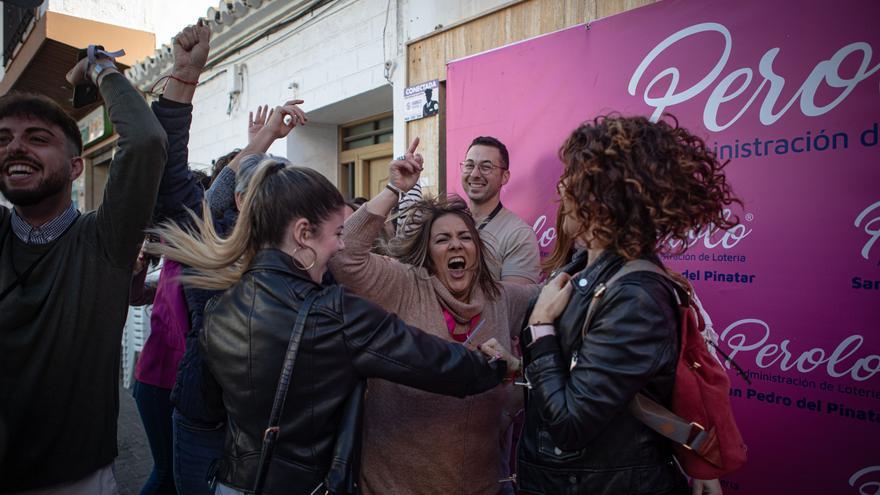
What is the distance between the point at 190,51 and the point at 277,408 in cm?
150

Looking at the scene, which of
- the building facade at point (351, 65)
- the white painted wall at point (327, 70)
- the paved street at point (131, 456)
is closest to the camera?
the paved street at point (131, 456)

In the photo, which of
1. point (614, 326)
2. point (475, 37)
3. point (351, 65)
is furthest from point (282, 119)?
point (351, 65)

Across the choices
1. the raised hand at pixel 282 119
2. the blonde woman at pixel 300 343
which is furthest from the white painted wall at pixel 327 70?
the blonde woman at pixel 300 343

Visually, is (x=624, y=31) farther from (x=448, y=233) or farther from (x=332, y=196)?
(x=332, y=196)

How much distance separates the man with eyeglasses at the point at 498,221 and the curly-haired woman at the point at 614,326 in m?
1.52

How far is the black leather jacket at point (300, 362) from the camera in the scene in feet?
5.16

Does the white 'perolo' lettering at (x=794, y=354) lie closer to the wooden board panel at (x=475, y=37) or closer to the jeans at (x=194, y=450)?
the wooden board panel at (x=475, y=37)

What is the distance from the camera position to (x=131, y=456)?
459 centimetres

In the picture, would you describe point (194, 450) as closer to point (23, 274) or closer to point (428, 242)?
point (23, 274)

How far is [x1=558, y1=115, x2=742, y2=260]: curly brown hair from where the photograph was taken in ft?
5.10

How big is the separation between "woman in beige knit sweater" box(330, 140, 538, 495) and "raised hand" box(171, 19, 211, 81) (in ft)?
2.80

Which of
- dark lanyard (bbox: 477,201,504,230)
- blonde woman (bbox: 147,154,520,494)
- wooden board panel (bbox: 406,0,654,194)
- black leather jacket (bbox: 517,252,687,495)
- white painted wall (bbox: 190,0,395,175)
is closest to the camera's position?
black leather jacket (bbox: 517,252,687,495)

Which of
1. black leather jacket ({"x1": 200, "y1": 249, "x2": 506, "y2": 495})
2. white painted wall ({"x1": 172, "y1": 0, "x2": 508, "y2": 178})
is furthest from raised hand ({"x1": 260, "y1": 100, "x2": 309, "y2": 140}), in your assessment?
white painted wall ({"x1": 172, "y1": 0, "x2": 508, "y2": 178})

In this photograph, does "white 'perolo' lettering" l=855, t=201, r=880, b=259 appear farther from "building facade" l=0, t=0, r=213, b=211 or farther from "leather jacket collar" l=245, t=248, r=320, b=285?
"building facade" l=0, t=0, r=213, b=211
